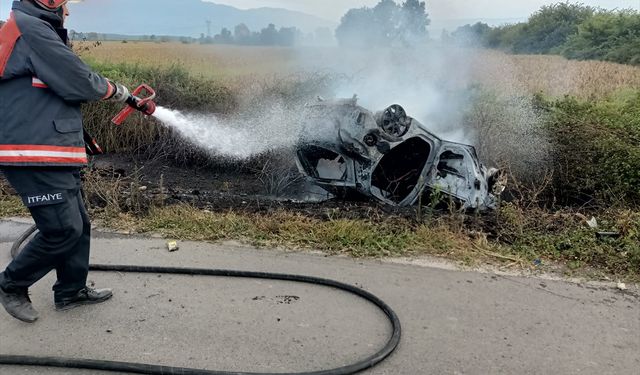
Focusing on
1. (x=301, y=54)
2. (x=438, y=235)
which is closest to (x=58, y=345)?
(x=438, y=235)

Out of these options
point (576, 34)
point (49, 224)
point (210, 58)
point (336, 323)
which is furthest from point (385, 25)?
point (576, 34)

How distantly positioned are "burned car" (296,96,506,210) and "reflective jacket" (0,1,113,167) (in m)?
3.06

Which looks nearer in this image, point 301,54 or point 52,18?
point 52,18

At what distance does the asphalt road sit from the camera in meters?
3.04

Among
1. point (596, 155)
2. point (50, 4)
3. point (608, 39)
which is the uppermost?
point (608, 39)

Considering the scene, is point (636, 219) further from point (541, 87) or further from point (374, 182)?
point (541, 87)

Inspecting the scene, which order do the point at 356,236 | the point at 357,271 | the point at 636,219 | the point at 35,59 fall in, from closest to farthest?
the point at 35,59 < the point at 357,271 < the point at 356,236 < the point at 636,219

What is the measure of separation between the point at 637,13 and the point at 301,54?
2259 cm

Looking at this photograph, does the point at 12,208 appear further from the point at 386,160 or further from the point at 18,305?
the point at 386,160

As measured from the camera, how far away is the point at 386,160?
624 cm

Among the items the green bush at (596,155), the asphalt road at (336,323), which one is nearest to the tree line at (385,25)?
the green bush at (596,155)

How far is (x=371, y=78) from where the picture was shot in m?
8.91

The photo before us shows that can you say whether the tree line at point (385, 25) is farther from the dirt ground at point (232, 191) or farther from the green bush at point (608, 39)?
the green bush at point (608, 39)

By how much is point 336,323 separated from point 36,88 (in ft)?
7.70
